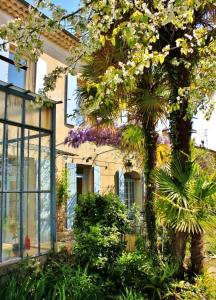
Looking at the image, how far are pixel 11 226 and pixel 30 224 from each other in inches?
21.3

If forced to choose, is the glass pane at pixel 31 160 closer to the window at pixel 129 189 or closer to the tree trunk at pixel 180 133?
the tree trunk at pixel 180 133

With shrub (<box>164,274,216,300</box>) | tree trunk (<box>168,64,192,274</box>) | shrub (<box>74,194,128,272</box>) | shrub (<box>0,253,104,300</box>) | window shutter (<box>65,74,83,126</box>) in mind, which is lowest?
shrub (<box>164,274,216,300</box>)

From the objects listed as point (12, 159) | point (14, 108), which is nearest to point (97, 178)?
point (12, 159)

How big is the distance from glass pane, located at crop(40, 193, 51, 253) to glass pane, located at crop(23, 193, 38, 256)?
0.58ft

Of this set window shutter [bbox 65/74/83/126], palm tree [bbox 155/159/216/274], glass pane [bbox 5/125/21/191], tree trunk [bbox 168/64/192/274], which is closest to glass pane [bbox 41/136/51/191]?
glass pane [bbox 5/125/21/191]

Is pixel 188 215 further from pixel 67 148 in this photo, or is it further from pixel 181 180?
pixel 67 148

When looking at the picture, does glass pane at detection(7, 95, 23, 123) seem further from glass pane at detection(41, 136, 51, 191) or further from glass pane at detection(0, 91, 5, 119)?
glass pane at detection(41, 136, 51, 191)

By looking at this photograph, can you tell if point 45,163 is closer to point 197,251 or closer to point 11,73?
point 197,251

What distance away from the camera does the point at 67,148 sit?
39.2 feet

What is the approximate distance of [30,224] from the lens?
23.4 feet

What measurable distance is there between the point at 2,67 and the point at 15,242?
4836 millimetres

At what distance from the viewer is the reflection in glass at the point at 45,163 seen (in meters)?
7.62

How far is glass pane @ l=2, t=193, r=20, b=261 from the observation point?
6.46m

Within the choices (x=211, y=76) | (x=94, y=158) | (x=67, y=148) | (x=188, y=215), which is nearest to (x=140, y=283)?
(x=188, y=215)
